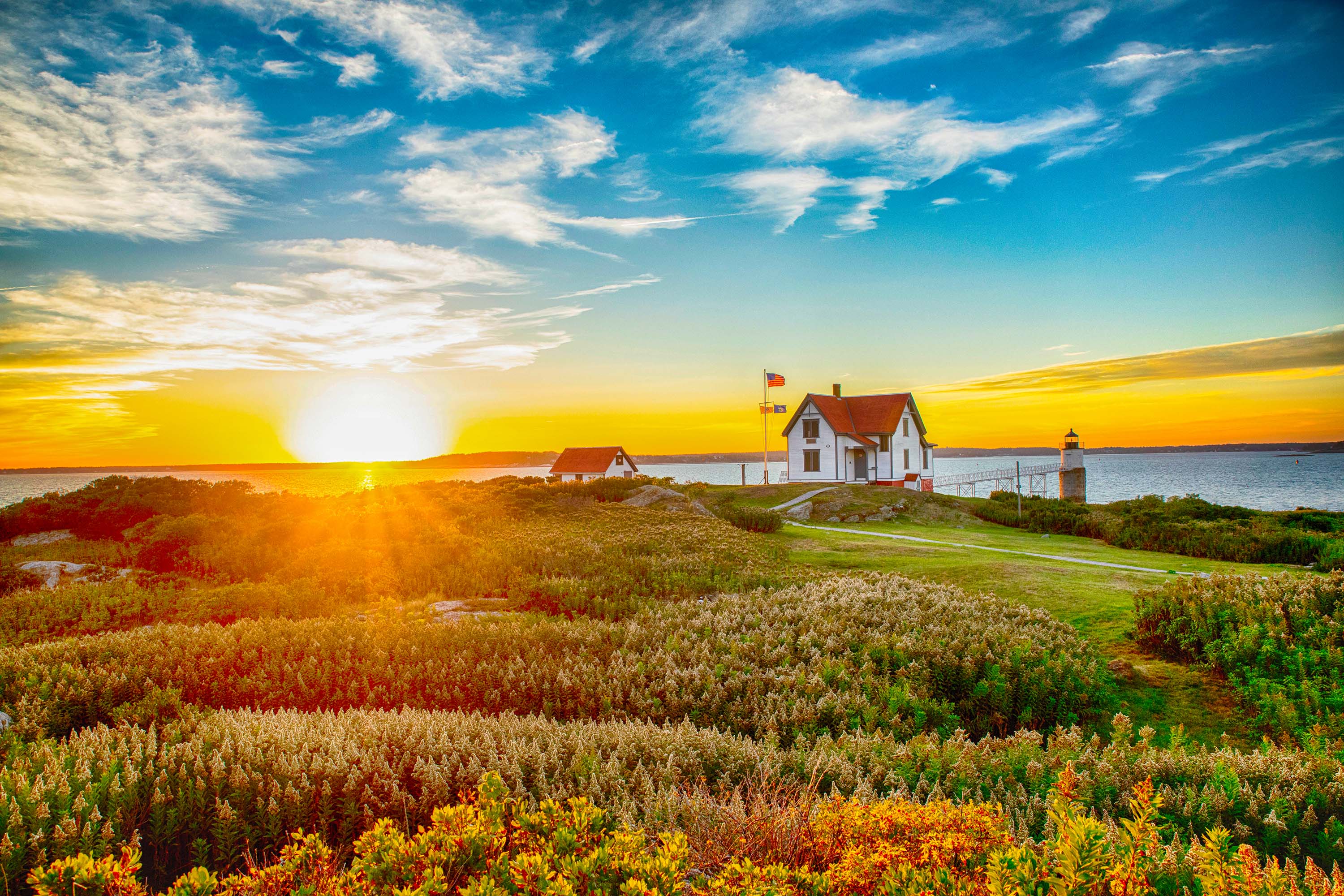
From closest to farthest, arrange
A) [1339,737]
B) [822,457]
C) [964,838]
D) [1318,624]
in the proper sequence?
[964,838]
[1339,737]
[1318,624]
[822,457]

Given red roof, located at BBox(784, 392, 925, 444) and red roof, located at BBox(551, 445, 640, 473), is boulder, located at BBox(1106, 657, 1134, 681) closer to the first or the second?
red roof, located at BBox(784, 392, 925, 444)

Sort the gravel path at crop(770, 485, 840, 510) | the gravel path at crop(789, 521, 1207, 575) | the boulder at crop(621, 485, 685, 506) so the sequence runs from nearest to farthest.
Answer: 1. the gravel path at crop(789, 521, 1207, 575)
2. the boulder at crop(621, 485, 685, 506)
3. the gravel path at crop(770, 485, 840, 510)

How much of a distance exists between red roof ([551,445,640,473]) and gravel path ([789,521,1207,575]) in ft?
105

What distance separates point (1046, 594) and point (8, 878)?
45.6 ft

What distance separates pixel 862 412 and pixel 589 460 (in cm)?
2325

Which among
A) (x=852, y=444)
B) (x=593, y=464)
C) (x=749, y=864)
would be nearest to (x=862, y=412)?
(x=852, y=444)

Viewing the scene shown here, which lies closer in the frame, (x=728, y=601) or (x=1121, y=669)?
(x=1121, y=669)

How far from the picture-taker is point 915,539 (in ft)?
76.8

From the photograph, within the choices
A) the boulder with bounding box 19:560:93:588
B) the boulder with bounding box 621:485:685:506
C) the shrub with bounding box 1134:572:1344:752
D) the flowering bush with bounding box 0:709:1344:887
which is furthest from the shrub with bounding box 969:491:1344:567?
the boulder with bounding box 19:560:93:588

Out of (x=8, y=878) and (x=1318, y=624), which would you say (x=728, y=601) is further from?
(x=8, y=878)

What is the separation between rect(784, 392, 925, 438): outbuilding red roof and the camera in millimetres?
47312

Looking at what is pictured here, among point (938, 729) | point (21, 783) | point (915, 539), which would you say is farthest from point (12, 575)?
point (915, 539)

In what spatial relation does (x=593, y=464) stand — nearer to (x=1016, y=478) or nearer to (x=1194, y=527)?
(x=1016, y=478)

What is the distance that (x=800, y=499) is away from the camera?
34156 mm
